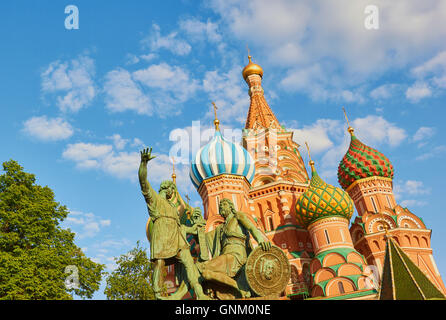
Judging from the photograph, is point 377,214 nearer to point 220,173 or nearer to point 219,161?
point 220,173

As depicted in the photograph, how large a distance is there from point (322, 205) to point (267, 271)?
53.8ft

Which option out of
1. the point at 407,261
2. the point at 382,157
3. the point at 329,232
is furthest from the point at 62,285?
the point at 382,157

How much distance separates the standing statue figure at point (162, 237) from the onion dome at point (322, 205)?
1605cm

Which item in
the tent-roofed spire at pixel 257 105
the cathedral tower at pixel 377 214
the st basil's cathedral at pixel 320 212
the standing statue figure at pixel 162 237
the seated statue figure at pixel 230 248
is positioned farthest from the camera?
the tent-roofed spire at pixel 257 105

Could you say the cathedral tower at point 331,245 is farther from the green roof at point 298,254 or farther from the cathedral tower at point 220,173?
the cathedral tower at point 220,173

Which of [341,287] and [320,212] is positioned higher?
[320,212]

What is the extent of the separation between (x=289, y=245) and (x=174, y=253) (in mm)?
18401

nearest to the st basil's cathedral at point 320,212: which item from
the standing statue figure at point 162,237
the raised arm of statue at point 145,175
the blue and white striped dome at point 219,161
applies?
the blue and white striped dome at point 219,161

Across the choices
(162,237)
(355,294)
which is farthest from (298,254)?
(162,237)

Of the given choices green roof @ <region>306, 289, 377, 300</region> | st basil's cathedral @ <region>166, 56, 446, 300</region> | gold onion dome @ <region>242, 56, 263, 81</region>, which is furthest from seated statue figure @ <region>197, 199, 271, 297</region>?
gold onion dome @ <region>242, 56, 263, 81</region>

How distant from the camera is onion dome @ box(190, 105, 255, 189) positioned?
2434 cm

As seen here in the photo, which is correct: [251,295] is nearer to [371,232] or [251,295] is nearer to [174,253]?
[174,253]

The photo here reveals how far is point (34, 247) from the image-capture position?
600 inches

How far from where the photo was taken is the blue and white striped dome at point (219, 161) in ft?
79.9
